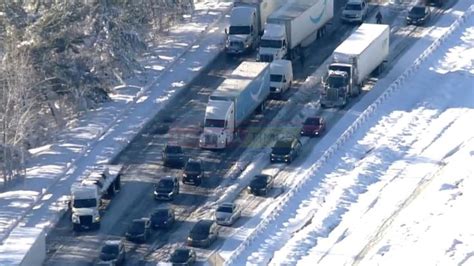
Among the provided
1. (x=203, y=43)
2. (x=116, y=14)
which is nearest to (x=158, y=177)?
(x=116, y=14)

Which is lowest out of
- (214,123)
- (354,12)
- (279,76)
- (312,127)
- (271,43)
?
(312,127)

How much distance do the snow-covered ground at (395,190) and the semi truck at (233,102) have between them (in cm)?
561

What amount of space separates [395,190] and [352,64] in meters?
12.6

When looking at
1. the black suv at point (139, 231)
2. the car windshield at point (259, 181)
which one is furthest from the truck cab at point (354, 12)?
the black suv at point (139, 231)

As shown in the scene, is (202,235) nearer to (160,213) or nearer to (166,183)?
(160,213)

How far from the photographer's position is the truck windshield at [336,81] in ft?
298

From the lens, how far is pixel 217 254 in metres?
A: 73.6

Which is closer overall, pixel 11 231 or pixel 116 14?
pixel 11 231

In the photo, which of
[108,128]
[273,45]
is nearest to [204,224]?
[108,128]

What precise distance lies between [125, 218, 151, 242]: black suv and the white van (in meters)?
18.9

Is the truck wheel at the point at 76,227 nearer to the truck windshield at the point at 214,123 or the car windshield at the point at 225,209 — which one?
the car windshield at the point at 225,209

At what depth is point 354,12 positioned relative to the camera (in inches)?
4094

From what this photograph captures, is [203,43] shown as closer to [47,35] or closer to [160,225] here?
[47,35]

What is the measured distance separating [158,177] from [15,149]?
770 cm
